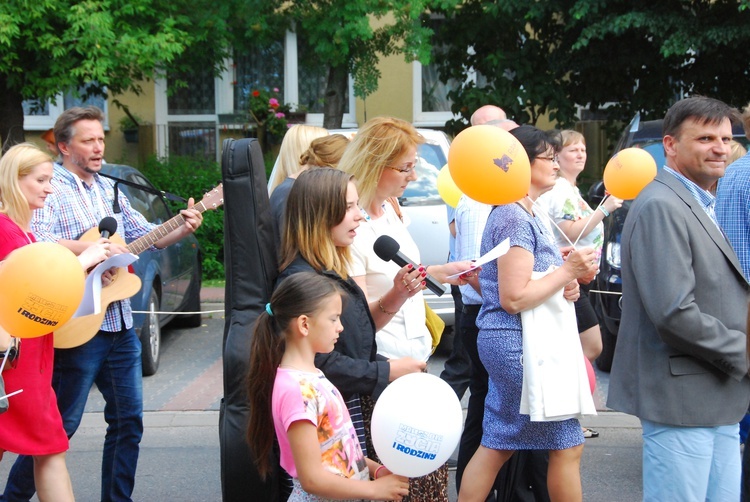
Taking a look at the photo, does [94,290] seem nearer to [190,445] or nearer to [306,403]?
[306,403]

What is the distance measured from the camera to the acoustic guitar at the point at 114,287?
4336mm

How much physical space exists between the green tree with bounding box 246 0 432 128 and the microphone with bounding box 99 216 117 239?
21.5 feet

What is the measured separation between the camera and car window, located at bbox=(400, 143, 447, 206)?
803 cm

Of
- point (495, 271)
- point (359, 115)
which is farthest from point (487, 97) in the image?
point (495, 271)

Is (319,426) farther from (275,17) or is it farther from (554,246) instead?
(275,17)

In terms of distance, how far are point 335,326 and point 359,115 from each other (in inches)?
489

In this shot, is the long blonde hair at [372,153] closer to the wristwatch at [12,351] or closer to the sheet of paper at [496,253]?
the sheet of paper at [496,253]

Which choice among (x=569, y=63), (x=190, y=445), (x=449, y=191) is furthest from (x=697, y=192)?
(x=569, y=63)

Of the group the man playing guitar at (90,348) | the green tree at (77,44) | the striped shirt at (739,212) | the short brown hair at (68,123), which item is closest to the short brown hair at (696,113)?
the striped shirt at (739,212)

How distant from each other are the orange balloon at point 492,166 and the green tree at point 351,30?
713cm

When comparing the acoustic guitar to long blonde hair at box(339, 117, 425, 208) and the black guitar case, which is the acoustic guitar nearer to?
long blonde hair at box(339, 117, 425, 208)

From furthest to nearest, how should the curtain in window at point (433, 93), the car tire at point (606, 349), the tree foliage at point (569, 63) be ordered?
the curtain in window at point (433, 93) < the tree foliage at point (569, 63) < the car tire at point (606, 349)

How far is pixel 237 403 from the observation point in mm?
3305

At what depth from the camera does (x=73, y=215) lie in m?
4.49
